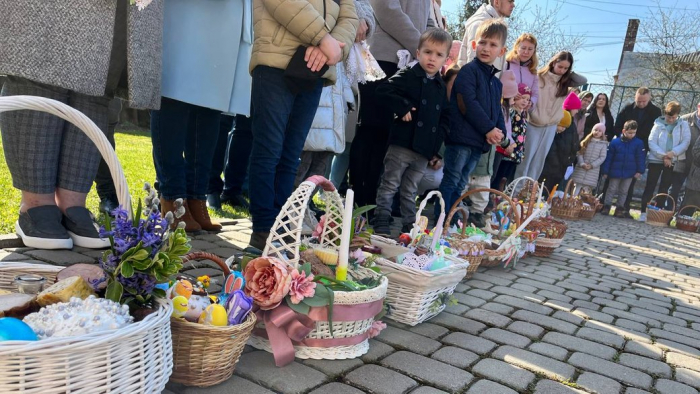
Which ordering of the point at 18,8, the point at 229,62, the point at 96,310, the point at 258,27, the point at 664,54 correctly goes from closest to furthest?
the point at 96,310
the point at 18,8
the point at 258,27
the point at 229,62
the point at 664,54

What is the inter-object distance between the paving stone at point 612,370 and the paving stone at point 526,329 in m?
0.23

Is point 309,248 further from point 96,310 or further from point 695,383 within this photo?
point 695,383

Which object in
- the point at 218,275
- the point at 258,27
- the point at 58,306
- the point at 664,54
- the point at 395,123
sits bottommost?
the point at 218,275

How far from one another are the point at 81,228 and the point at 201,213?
2.91ft

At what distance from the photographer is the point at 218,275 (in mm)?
2740

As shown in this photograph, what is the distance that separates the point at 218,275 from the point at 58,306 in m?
1.41

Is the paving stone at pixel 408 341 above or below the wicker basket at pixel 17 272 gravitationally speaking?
below

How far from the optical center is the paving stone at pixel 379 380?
1809 millimetres

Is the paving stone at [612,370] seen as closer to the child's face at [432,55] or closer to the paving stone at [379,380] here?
the paving stone at [379,380]

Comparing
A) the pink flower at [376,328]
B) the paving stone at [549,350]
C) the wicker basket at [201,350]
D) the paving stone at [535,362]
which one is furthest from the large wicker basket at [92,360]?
the paving stone at [549,350]

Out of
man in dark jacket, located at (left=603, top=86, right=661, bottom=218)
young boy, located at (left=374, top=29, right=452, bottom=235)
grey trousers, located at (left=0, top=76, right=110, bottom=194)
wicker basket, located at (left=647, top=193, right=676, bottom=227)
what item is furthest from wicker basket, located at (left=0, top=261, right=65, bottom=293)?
man in dark jacket, located at (left=603, top=86, right=661, bottom=218)

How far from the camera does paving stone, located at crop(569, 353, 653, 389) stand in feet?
7.13

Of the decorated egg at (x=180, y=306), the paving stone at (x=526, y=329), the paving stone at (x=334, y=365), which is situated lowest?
the paving stone at (x=334, y=365)

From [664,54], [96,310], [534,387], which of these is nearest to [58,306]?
[96,310]
